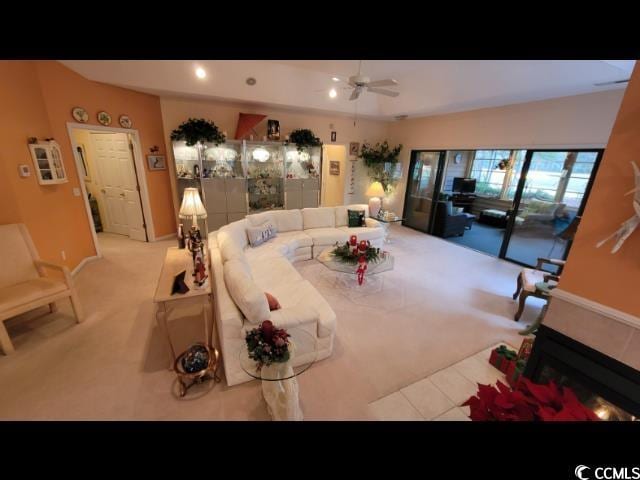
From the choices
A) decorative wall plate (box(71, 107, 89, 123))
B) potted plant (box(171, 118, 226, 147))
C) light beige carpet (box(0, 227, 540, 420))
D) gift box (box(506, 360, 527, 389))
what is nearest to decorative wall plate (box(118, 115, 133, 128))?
decorative wall plate (box(71, 107, 89, 123))

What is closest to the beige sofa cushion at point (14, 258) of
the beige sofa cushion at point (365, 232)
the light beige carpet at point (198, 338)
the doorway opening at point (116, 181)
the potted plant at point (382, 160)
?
the light beige carpet at point (198, 338)

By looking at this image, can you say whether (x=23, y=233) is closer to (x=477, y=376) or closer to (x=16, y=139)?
(x=16, y=139)

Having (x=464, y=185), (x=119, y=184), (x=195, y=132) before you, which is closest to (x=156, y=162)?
(x=119, y=184)

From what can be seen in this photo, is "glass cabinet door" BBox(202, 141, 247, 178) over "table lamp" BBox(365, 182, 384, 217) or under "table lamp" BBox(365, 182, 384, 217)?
over

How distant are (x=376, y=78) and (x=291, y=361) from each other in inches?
210

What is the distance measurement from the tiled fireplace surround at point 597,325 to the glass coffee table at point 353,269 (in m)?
1.97

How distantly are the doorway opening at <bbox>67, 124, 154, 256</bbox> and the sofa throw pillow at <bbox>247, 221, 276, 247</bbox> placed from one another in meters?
2.55

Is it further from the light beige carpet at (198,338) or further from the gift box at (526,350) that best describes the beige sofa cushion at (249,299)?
the gift box at (526,350)

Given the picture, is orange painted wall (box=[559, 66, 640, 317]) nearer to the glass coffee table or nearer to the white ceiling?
the glass coffee table

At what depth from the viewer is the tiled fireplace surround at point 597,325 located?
1190 mm

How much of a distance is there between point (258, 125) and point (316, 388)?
5.18 meters

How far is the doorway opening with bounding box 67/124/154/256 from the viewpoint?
4.57 m
